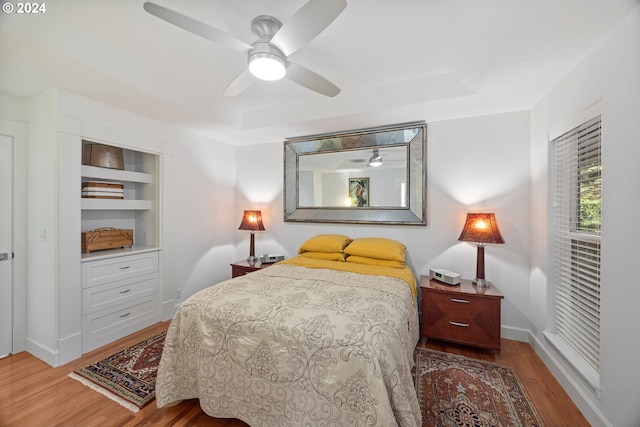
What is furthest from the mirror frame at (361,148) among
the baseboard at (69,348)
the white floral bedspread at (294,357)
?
the baseboard at (69,348)

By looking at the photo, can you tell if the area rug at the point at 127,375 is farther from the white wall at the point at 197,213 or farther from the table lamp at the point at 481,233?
the table lamp at the point at 481,233

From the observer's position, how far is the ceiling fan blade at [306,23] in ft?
3.98

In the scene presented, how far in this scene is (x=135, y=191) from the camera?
324cm

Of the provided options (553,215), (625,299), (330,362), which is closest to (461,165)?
(553,215)

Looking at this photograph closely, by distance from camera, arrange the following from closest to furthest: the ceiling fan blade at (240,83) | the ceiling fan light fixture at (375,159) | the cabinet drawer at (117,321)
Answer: the ceiling fan blade at (240,83) → the cabinet drawer at (117,321) → the ceiling fan light fixture at (375,159)

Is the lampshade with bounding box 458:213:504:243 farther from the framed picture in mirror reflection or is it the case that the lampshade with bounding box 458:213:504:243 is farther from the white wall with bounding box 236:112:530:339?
the framed picture in mirror reflection

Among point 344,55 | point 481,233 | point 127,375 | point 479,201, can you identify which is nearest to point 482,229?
point 481,233

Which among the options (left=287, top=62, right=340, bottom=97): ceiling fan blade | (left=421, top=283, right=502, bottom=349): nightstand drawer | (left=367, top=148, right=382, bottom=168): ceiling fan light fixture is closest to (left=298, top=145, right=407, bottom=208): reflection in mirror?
(left=367, top=148, right=382, bottom=168): ceiling fan light fixture

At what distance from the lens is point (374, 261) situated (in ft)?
9.14

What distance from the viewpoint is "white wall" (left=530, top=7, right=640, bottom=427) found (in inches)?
50.8

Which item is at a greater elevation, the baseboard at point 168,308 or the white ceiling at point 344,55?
the white ceiling at point 344,55

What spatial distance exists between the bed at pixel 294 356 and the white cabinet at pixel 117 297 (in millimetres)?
1320

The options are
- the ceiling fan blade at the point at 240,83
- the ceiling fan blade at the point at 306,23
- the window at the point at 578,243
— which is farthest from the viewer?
the ceiling fan blade at the point at 240,83

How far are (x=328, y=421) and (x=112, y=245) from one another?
2.81m
